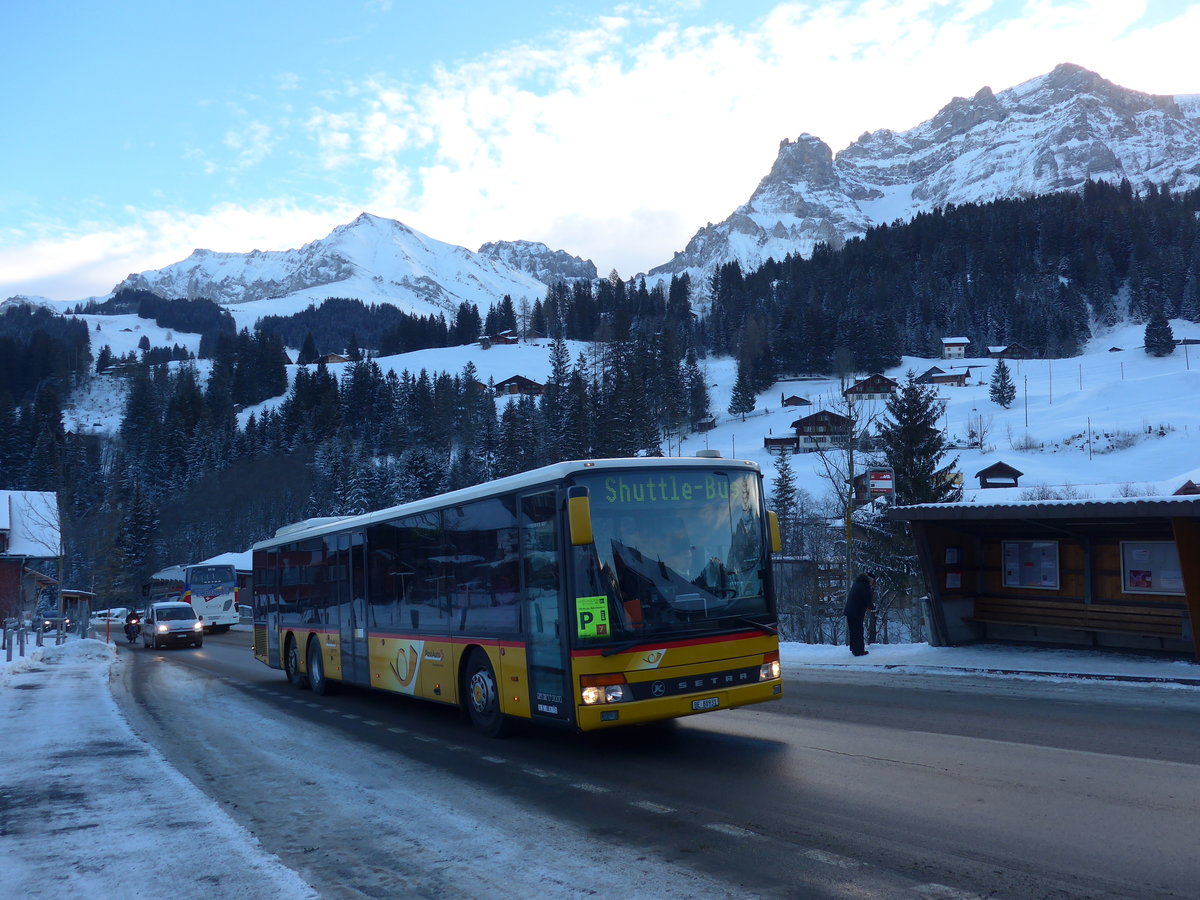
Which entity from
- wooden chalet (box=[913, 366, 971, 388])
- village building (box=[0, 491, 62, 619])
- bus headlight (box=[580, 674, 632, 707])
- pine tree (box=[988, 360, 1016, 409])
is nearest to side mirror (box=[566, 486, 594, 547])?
bus headlight (box=[580, 674, 632, 707])

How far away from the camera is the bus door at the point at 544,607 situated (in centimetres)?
883

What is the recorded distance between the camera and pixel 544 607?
9.10 m

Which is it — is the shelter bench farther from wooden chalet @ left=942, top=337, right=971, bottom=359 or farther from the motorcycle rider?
wooden chalet @ left=942, top=337, right=971, bottom=359

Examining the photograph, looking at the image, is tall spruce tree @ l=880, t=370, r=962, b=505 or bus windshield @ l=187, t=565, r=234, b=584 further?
bus windshield @ l=187, t=565, r=234, b=584

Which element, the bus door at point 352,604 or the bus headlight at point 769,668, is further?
the bus door at point 352,604

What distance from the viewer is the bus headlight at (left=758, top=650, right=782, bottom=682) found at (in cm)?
948

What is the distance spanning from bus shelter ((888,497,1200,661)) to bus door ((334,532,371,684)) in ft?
30.2

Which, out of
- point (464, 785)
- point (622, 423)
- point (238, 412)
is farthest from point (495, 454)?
point (464, 785)

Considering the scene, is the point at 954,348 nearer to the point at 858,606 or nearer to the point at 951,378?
the point at 951,378

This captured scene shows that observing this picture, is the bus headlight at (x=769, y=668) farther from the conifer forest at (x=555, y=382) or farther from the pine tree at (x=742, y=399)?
the pine tree at (x=742, y=399)

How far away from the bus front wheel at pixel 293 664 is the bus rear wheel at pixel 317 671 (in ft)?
2.37

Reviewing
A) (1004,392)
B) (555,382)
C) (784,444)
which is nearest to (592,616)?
(784,444)

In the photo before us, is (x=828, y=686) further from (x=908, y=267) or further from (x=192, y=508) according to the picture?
(x=908, y=267)

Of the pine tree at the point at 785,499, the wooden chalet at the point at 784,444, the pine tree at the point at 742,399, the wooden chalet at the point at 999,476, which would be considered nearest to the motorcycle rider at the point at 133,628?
the pine tree at the point at 785,499
